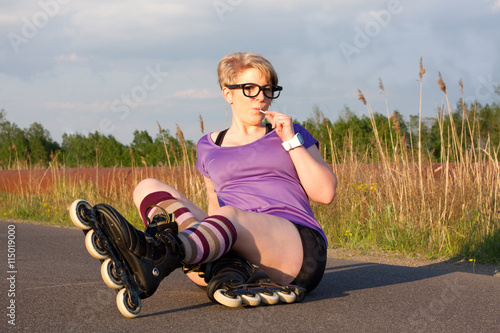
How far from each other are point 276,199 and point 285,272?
1.15 ft

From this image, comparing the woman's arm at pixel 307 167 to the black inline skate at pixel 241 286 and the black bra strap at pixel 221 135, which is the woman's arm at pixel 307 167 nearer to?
the black bra strap at pixel 221 135

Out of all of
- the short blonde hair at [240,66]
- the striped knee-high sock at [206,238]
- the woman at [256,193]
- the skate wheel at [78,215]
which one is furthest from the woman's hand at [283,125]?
the skate wheel at [78,215]

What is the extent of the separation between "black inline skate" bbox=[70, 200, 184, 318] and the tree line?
3446 mm

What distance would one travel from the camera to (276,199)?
113 inches

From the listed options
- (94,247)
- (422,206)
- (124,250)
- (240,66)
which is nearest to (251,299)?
(124,250)

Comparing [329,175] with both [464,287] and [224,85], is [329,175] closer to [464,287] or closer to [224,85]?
[224,85]

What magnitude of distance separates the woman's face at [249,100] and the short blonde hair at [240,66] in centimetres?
2

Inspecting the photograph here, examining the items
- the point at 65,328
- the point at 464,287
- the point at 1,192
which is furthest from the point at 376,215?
the point at 1,192

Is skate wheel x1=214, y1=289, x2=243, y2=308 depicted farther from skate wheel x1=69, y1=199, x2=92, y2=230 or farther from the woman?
skate wheel x1=69, y1=199, x2=92, y2=230

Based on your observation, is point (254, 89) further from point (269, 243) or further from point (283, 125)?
point (269, 243)

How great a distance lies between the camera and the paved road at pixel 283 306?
7.64 feet

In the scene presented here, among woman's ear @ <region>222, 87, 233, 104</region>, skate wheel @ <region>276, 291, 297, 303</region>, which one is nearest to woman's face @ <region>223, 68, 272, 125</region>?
woman's ear @ <region>222, 87, 233, 104</region>

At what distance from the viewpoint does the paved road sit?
233 cm

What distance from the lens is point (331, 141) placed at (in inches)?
240
